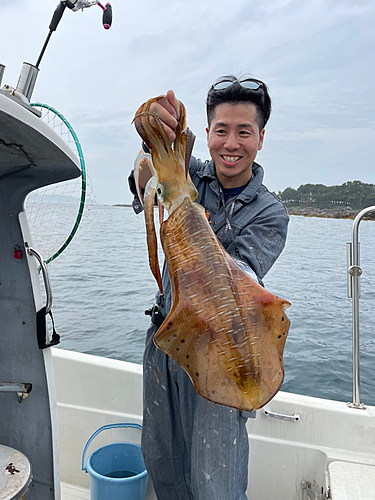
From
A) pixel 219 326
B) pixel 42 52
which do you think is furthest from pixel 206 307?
pixel 42 52

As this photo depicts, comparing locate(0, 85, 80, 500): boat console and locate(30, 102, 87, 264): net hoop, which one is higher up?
locate(30, 102, 87, 264): net hoop

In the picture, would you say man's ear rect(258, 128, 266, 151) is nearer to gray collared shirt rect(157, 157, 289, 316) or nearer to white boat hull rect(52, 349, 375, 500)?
gray collared shirt rect(157, 157, 289, 316)

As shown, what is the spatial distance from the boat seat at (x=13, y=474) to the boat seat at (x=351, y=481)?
5.30 ft

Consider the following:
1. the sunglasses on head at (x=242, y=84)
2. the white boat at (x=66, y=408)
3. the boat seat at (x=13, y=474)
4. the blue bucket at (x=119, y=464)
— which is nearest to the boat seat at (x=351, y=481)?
the white boat at (x=66, y=408)

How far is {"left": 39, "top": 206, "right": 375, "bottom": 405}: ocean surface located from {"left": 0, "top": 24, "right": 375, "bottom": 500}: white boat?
0.40 meters

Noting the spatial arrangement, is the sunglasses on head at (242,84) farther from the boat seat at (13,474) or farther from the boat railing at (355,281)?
the boat seat at (13,474)

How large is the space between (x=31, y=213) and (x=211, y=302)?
155 cm

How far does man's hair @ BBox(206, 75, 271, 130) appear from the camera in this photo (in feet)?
6.67

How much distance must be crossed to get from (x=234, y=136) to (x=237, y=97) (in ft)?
0.69

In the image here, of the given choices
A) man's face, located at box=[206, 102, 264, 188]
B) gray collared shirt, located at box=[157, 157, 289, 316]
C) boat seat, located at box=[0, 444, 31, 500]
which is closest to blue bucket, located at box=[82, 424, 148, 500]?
boat seat, located at box=[0, 444, 31, 500]

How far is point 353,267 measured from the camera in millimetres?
2664

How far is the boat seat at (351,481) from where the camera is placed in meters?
2.20

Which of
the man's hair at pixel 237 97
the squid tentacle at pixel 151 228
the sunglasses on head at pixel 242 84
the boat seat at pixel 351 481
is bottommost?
the boat seat at pixel 351 481

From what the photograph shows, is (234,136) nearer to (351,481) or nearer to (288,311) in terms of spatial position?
(351,481)
